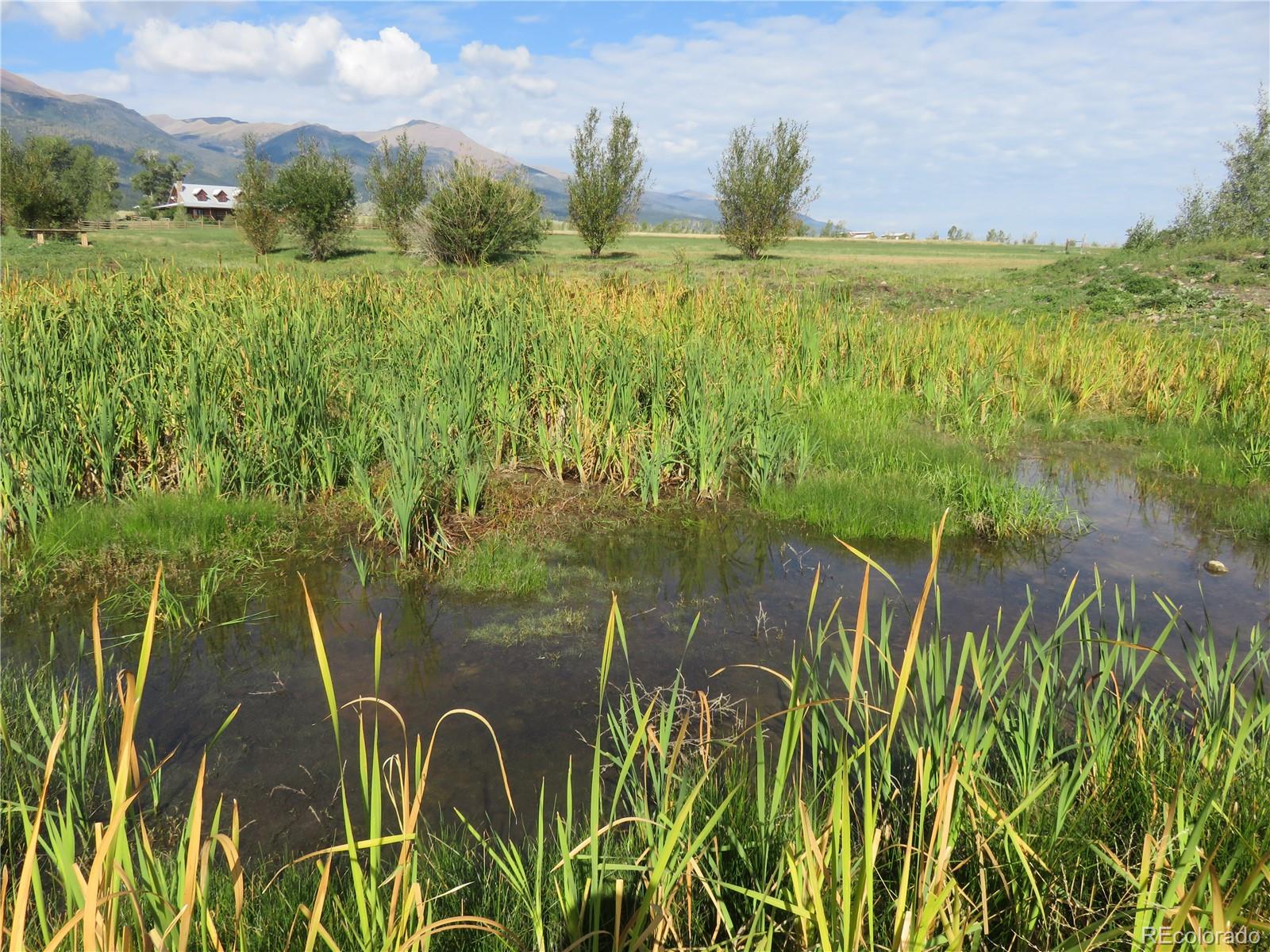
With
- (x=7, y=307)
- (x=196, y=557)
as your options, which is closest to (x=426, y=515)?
(x=196, y=557)

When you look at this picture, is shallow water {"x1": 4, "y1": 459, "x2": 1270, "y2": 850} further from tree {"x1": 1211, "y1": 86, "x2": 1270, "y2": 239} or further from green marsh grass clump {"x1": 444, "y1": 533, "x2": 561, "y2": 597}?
tree {"x1": 1211, "y1": 86, "x2": 1270, "y2": 239}

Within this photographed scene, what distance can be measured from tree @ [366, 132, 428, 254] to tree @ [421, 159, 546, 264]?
7762 mm

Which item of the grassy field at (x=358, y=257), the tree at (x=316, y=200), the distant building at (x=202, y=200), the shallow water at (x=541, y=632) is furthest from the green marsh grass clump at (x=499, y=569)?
the distant building at (x=202, y=200)

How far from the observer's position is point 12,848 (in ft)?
8.05

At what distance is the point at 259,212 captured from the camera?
32.7m

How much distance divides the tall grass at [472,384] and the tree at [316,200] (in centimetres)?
2447

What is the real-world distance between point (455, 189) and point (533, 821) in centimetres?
2769

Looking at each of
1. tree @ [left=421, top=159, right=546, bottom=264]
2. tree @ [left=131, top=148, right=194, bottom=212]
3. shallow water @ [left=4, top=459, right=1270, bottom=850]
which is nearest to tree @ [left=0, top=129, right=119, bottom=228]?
tree @ [left=421, top=159, right=546, bottom=264]

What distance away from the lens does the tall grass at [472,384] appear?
5504 mm

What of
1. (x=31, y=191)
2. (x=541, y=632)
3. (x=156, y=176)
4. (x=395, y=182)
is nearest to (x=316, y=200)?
(x=395, y=182)

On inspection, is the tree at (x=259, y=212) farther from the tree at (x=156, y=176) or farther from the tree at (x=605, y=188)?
the tree at (x=156, y=176)

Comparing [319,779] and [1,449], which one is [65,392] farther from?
[319,779]

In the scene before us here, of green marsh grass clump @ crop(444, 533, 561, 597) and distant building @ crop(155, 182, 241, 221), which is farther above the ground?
distant building @ crop(155, 182, 241, 221)

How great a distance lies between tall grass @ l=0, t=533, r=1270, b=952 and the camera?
1432mm
